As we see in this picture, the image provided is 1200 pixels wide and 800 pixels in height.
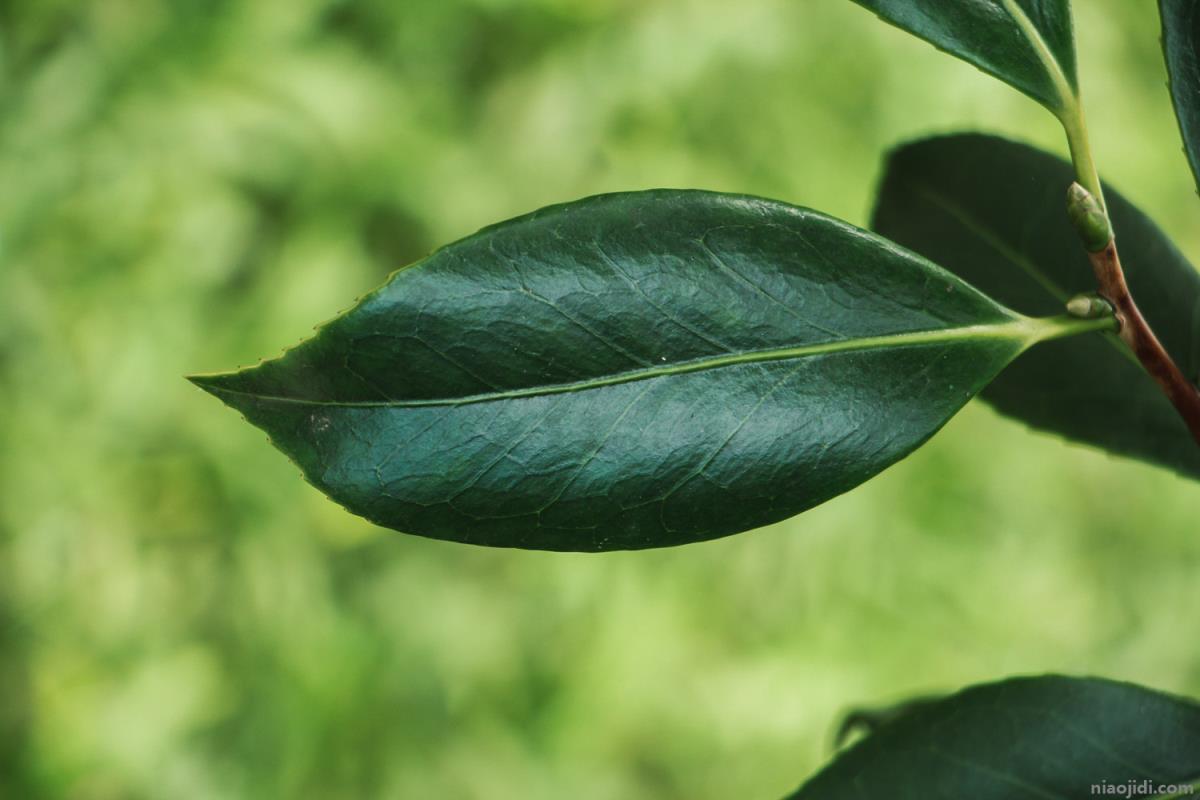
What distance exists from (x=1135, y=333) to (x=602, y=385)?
0.18 m

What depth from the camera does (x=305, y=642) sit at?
152 cm

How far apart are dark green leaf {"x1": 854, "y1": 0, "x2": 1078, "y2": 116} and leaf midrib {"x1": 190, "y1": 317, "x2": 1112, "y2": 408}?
74mm

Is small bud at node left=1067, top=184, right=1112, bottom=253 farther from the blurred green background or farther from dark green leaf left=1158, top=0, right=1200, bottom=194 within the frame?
the blurred green background

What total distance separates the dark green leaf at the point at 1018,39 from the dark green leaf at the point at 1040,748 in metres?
0.22

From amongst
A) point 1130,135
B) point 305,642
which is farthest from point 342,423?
point 1130,135

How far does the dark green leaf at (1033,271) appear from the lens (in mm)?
496

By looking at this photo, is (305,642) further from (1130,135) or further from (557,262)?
(1130,135)

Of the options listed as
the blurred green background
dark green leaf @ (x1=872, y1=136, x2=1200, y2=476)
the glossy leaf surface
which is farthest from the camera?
the blurred green background

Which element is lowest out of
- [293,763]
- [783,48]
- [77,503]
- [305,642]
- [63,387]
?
[293,763]

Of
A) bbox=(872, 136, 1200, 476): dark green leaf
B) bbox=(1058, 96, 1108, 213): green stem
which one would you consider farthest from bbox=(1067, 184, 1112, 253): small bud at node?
bbox=(872, 136, 1200, 476): dark green leaf

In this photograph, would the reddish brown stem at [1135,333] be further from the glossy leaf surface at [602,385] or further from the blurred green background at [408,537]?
the blurred green background at [408,537]

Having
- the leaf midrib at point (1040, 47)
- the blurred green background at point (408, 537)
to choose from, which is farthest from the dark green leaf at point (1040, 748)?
the blurred green background at point (408, 537)

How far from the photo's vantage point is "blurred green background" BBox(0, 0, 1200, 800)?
1530 millimetres

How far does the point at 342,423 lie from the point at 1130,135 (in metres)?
1.68
